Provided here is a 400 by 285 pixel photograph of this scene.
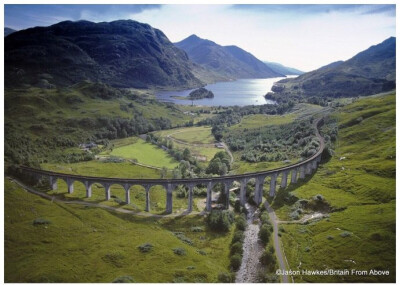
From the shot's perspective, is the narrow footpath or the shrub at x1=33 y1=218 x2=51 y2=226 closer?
the narrow footpath

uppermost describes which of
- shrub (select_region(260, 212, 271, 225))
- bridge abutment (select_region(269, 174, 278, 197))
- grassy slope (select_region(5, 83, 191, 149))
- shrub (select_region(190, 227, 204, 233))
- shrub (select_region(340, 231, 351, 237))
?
grassy slope (select_region(5, 83, 191, 149))

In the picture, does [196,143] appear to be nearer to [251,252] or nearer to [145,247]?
[251,252]

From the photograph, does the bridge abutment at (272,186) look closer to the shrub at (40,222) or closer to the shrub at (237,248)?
the shrub at (237,248)

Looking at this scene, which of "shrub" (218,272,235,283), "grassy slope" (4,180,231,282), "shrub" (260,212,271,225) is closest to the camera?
"grassy slope" (4,180,231,282)

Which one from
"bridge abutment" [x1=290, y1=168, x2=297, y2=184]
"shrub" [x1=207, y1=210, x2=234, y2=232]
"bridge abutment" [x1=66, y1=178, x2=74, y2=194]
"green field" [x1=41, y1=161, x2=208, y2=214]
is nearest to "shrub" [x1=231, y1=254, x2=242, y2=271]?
"shrub" [x1=207, y1=210, x2=234, y2=232]

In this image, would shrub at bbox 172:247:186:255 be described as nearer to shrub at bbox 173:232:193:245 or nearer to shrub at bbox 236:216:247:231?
shrub at bbox 173:232:193:245

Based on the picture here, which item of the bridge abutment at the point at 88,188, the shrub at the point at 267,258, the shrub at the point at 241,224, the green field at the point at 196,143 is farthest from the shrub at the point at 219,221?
the green field at the point at 196,143

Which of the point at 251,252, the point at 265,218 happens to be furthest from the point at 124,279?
the point at 265,218
